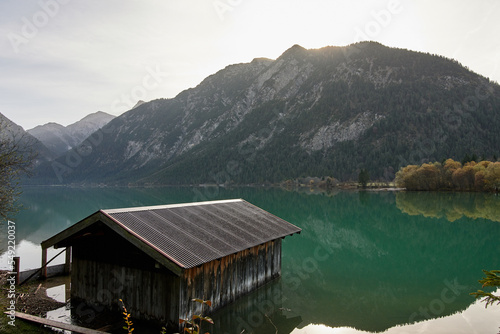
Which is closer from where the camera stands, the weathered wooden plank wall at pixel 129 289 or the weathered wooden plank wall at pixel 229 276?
the weathered wooden plank wall at pixel 129 289

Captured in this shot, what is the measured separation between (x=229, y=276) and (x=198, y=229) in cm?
214

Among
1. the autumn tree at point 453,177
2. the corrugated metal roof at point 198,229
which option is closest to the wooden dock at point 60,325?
the corrugated metal roof at point 198,229

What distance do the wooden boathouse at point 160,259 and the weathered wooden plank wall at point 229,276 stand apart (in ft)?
0.10

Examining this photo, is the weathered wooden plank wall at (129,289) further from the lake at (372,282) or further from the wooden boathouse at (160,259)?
the lake at (372,282)

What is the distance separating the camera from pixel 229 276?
13.2 meters

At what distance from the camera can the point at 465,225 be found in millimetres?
37719

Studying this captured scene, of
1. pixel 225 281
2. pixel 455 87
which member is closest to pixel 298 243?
pixel 225 281

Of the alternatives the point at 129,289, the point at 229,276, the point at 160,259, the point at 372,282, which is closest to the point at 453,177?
the point at 372,282

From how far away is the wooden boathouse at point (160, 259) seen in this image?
10.7 m

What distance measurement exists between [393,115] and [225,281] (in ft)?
646

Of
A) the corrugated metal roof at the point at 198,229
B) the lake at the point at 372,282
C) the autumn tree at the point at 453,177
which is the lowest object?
the lake at the point at 372,282

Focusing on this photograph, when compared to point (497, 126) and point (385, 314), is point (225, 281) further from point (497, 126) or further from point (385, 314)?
point (497, 126)

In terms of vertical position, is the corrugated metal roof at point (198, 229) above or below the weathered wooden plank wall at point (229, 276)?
above

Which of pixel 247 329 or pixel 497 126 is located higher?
pixel 497 126
